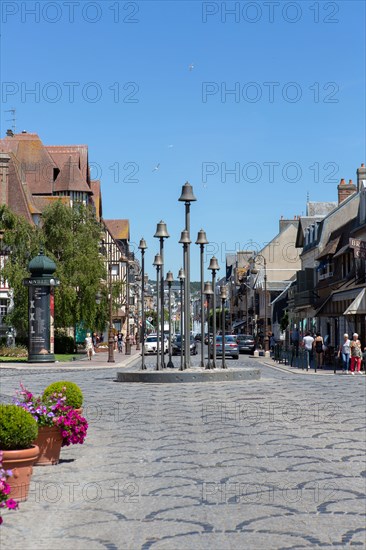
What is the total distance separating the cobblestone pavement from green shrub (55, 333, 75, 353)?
42222 mm

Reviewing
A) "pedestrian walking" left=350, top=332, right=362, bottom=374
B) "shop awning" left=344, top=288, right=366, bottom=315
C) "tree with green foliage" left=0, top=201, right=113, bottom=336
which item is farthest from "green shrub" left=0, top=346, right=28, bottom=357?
"pedestrian walking" left=350, top=332, right=362, bottom=374

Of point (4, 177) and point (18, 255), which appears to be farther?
point (4, 177)

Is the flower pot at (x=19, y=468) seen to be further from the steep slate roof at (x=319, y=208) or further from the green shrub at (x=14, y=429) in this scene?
the steep slate roof at (x=319, y=208)

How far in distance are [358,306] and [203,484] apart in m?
33.7

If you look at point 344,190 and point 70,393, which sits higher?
point 344,190

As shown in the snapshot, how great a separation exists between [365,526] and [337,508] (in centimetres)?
84

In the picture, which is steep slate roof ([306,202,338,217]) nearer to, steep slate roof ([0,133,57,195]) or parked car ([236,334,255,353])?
parked car ([236,334,255,353])

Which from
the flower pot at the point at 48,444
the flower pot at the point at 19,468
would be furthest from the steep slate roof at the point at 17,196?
the flower pot at the point at 19,468

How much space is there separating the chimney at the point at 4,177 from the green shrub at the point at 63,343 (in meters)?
16.1

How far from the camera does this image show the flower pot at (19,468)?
9.75 meters

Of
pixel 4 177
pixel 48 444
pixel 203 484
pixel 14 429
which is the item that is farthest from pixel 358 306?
pixel 4 177

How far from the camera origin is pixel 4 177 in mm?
75062

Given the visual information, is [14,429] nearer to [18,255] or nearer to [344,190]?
[18,255]

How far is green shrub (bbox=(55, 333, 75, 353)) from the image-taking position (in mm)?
62562
